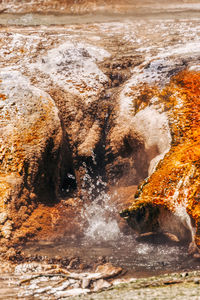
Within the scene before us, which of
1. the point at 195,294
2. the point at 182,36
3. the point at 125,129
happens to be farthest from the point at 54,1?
the point at 195,294

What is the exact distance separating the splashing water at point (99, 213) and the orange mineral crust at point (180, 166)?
2.02 feet

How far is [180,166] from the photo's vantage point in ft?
17.1

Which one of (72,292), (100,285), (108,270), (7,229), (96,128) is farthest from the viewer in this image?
(96,128)

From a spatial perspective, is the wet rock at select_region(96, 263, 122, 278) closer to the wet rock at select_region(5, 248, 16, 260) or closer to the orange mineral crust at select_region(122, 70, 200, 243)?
the orange mineral crust at select_region(122, 70, 200, 243)

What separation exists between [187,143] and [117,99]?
6.90 ft

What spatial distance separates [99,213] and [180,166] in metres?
1.65

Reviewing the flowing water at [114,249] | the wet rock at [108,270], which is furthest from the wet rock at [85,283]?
the flowing water at [114,249]

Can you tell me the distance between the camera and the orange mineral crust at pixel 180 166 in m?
4.88

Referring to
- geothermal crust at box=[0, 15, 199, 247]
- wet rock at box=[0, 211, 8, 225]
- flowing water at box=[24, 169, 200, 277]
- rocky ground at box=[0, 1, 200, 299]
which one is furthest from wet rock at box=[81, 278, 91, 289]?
wet rock at box=[0, 211, 8, 225]

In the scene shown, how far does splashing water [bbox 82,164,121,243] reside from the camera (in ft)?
18.2

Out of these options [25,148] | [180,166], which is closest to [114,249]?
[180,166]

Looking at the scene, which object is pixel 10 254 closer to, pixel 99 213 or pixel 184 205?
pixel 99 213

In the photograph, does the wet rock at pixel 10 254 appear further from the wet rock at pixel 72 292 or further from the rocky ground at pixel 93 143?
the wet rock at pixel 72 292

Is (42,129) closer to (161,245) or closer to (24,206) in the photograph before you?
(24,206)
